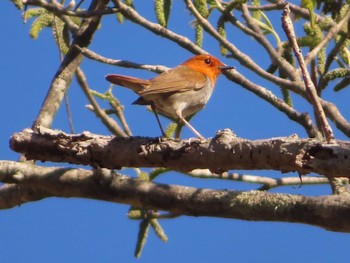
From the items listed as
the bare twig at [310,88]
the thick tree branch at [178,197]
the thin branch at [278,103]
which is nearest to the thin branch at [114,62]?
the thin branch at [278,103]

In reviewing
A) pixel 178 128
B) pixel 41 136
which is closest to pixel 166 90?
pixel 178 128

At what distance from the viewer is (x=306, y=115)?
457cm

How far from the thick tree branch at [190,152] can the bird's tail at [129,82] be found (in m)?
1.20

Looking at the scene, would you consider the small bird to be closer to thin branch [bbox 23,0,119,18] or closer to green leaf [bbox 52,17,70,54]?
thin branch [bbox 23,0,119,18]

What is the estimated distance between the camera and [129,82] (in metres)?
5.23

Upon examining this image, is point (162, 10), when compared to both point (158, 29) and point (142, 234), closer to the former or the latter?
point (158, 29)

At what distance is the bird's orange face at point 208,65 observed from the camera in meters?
6.18

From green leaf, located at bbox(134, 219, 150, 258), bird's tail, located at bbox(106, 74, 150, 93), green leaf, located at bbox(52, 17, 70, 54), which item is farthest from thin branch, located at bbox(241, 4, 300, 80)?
green leaf, located at bbox(52, 17, 70, 54)

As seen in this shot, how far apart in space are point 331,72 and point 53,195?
190cm

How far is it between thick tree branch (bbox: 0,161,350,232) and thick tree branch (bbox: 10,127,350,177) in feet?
0.68

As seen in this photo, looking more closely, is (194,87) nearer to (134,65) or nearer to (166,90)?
(166,90)

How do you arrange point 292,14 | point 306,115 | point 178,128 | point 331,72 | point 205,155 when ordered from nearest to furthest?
point 205,155, point 306,115, point 331,72, point 178,128, point 292,14

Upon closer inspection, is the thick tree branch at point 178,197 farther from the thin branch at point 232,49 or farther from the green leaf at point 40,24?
the green leaf at point 40,24

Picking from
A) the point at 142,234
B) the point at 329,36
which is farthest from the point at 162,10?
the point at 142,234
